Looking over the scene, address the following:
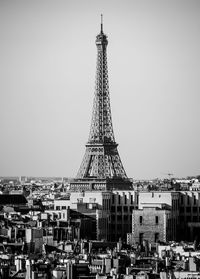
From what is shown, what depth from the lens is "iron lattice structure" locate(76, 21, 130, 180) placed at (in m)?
150

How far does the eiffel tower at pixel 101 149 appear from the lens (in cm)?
14762

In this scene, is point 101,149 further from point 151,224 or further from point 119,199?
point 151,224

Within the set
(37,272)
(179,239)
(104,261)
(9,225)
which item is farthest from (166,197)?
(37,272)

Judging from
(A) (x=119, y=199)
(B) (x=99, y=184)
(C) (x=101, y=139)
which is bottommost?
(A) (x=119, y=199)

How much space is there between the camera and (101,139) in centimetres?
15100

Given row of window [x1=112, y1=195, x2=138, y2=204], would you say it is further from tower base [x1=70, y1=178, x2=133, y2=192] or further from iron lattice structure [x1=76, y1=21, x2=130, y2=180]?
iron lattice structure [x1=76, y1=21, x2=130, y2=180]

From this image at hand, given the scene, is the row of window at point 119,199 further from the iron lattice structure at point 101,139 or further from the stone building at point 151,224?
the iron lattice structure at point 101,139

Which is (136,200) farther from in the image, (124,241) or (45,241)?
(45,241)

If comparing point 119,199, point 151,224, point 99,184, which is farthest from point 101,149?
point 151,224

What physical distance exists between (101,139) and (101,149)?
43.2 inches

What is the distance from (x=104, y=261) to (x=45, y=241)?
663 inches

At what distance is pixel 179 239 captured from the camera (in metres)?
126

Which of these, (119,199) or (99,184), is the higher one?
(99,184)

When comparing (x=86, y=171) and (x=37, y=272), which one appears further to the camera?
(x=86, y=171)
